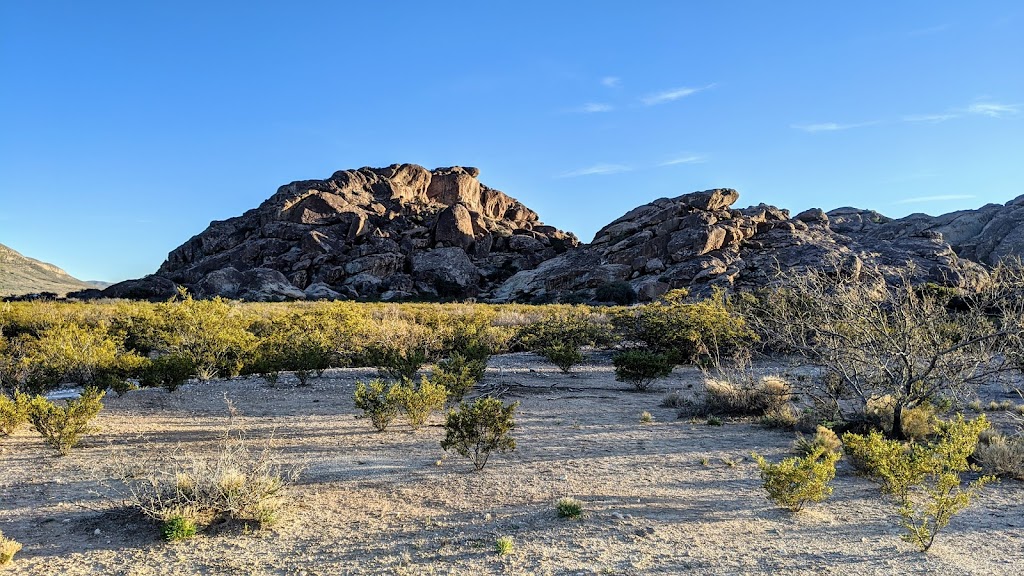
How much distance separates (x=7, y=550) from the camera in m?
4.30

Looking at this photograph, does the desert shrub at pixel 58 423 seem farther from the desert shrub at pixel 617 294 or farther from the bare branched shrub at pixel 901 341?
the desert shrub at pixel 617 294

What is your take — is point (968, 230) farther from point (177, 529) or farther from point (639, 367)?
point (177, 529)

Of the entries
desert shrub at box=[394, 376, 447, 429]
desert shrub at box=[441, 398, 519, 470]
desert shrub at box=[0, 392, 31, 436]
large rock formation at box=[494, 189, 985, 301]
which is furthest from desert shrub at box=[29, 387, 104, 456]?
large rock formation at box=[494, 189, 985, 301]

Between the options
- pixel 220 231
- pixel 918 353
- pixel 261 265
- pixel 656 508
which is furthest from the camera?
pixel 220 231

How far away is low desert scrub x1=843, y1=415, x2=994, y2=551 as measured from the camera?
485 centimetres

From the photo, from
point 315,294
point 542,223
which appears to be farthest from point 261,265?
point 542,223

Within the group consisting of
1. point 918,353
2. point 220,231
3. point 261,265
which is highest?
point 220,231

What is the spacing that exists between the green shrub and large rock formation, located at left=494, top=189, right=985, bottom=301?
40622mm

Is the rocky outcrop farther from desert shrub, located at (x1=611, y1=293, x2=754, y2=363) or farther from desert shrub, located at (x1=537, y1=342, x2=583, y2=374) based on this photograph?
desert shrub, located at (x1=537, y1=342, x2=583, y2=374)

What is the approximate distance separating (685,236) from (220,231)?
201ft

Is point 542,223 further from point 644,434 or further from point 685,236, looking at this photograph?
point 644,434

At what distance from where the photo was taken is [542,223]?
96312mm

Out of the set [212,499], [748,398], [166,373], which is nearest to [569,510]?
[212,499]

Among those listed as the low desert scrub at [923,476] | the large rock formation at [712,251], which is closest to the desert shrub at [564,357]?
the low desert scrub at [923,476]
